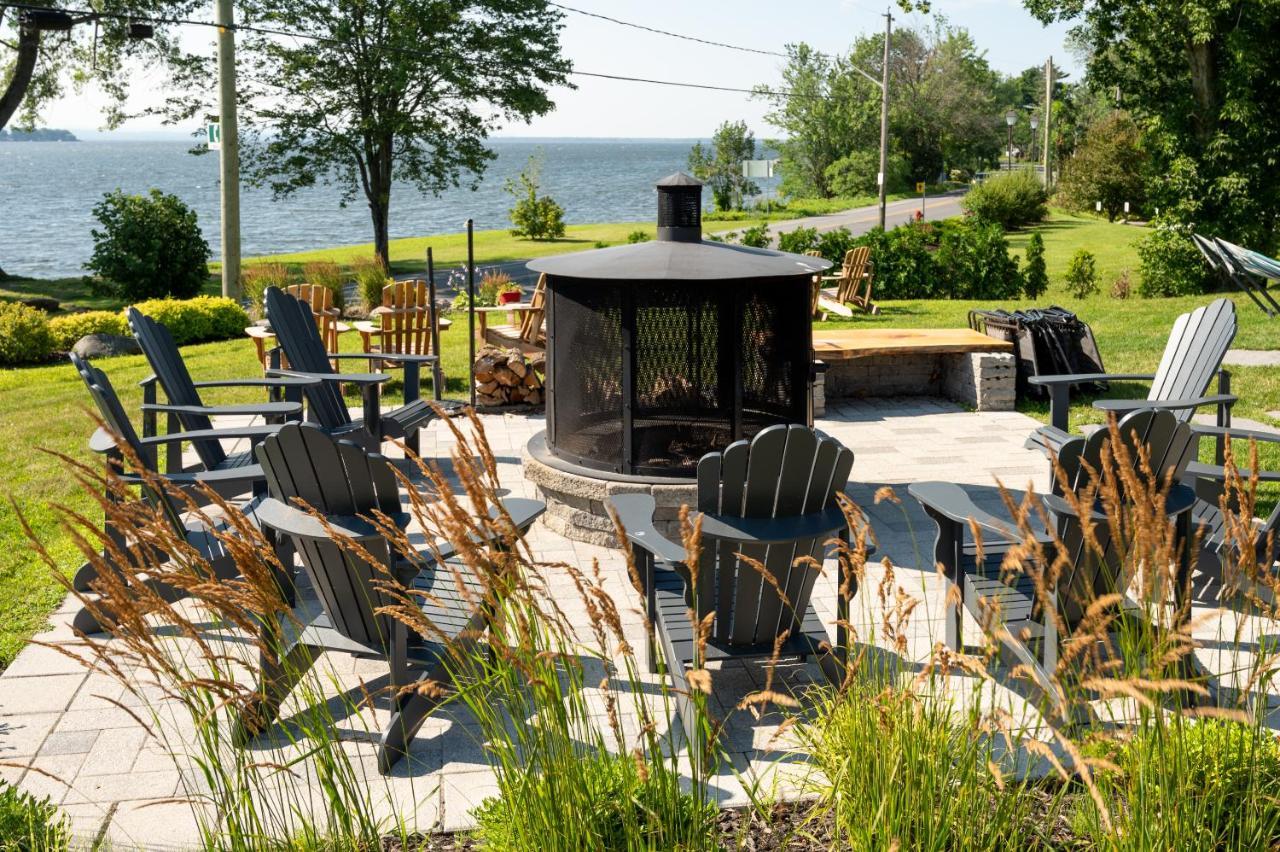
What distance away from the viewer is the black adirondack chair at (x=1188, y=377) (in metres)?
5.50

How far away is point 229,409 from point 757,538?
2987 millimetres

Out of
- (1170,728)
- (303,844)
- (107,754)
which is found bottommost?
(107,754)

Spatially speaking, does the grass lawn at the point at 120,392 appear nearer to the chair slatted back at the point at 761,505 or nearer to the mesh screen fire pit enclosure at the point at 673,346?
the chair slatted back at the point at 761,505

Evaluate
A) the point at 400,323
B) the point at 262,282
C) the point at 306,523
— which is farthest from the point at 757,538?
the point at 262,282

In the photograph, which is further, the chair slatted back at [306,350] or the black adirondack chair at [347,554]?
the chair slatted back at [306,350]

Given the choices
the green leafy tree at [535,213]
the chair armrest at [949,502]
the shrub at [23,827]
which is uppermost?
the green leafy tree at [535,213]

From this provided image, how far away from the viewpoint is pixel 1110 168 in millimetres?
31844

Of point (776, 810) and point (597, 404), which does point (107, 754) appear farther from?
point (597, 404)

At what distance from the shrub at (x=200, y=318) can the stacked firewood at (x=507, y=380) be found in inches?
218

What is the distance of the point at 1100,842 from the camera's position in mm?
2242

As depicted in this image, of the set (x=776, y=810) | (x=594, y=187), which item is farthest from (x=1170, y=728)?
(x=594, y=187)

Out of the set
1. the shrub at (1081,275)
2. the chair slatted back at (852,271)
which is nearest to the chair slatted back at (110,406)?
the chair slatted back at (852,271)

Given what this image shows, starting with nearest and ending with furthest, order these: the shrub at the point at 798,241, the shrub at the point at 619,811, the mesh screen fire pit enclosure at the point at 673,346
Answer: the shrub at the point at 619,811 → the mesh screen fire pit enclosure at the point at 673,346 → the shrub at the point at 798,241

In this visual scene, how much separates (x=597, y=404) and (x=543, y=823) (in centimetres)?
344
